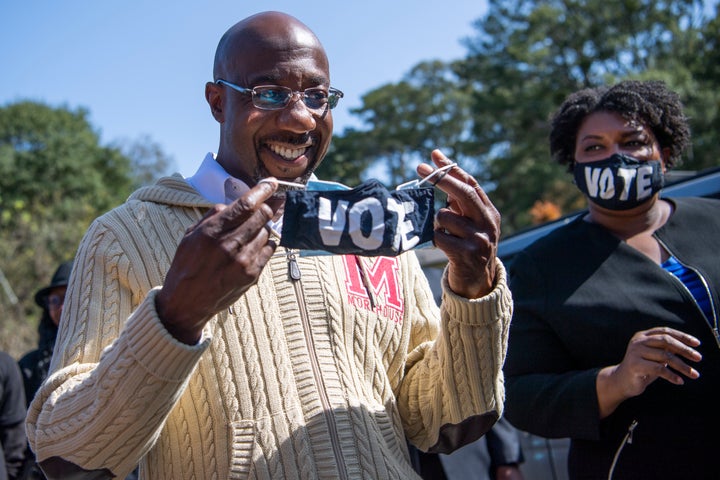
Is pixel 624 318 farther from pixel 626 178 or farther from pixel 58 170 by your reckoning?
pixel 58 170

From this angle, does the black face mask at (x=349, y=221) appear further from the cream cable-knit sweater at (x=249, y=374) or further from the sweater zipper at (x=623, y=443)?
the sweater zipper at (x=623, y=443)

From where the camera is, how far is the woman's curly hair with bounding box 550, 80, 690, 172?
329 centimetres

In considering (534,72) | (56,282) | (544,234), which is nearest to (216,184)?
(544,234)

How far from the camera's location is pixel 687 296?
2.88m

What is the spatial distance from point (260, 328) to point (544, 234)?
3.45 metres

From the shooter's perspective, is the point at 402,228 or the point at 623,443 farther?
the point at 623,443

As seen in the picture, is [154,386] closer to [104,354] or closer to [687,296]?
[104,354]

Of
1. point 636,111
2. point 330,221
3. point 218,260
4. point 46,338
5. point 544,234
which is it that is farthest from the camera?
point 46,338

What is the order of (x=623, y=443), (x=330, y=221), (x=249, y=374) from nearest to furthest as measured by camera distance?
1. (x=330, y=221)
2. (x=249, y=374)
3. (x=623, y=443)

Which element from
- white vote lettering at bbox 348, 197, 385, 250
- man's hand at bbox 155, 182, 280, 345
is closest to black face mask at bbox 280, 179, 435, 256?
white vote lettering at bbox 348, 197, 385, 250

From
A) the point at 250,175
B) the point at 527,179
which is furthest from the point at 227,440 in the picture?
the point at 527,179

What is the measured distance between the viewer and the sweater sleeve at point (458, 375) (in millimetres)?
1964

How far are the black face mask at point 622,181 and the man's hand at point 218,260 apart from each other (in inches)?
75.1

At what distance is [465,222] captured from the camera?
5.98 feet
